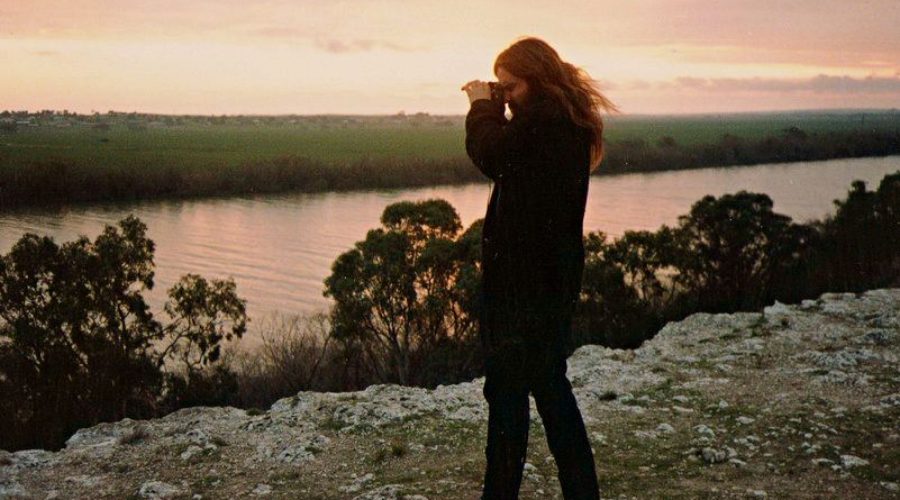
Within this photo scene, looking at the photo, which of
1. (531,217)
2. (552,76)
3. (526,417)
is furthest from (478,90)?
(526,417)

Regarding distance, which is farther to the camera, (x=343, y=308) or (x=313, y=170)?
(x=313, y=170)

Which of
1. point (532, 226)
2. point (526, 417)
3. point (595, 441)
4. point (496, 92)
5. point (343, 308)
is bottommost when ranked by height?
point (343, 308)

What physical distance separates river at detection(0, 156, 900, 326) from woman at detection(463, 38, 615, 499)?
17085 millimetres

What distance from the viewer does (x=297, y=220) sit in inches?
1404

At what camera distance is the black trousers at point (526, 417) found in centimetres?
275

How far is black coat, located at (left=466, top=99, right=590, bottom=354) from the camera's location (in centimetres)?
260

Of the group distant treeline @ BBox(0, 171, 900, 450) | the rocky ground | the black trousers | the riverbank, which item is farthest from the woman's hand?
the riverbank

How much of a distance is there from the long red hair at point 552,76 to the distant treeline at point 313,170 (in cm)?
3429

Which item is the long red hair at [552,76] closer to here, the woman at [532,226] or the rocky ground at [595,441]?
the woman at [532,226]

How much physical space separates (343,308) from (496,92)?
8.80 meters

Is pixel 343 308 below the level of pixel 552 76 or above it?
below

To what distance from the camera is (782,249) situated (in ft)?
52.9

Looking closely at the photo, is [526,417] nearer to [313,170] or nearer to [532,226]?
[532,226]

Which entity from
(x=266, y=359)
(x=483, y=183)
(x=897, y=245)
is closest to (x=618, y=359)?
(x=266, y=359)
